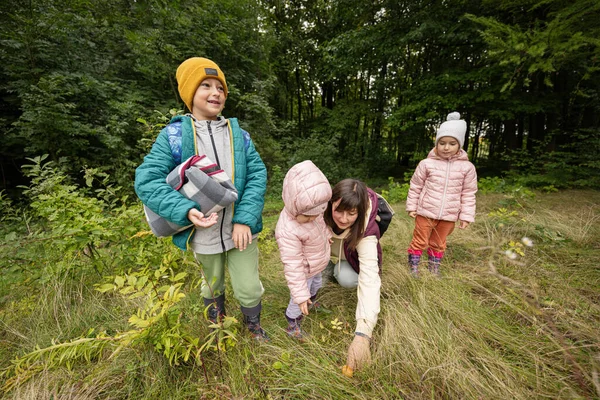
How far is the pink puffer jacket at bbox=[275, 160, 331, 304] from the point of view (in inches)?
54.2

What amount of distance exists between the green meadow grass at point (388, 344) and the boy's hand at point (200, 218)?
63 centimetres

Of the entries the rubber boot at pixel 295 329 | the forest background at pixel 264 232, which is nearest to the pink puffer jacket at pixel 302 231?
the rubber boot at pixel 295 329

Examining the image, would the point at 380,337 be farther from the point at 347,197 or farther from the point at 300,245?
the point at 347,197

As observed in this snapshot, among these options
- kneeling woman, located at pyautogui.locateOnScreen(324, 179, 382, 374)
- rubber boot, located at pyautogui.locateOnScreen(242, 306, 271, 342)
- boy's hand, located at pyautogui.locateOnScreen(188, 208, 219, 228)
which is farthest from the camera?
rubber boot, located at pyautogui.locateOnScreen(242, 306, 271, 342)

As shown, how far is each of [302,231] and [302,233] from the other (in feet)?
0.04

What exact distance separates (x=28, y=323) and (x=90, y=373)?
1.00m

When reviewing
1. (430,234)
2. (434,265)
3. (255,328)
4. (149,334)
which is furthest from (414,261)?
(149,334)

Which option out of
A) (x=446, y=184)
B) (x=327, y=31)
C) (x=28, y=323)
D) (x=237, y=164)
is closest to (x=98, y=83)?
(x=28, y=323)

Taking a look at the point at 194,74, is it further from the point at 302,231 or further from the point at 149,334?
the point at 149,334

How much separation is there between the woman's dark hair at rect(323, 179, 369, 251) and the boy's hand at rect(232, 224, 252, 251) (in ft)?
2.05

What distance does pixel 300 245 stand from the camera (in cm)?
158

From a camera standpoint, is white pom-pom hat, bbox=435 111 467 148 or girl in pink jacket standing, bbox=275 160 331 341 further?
white pom-pom hat, bbox=435 111 467 148

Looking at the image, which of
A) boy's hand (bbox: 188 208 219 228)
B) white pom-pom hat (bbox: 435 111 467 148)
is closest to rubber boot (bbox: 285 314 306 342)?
boy's hand (bbox: 188 208 219 228)

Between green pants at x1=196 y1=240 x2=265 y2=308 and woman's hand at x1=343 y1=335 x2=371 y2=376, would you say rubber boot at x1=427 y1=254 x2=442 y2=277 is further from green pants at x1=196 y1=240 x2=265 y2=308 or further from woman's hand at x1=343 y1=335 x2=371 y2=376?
green pants at x1=196 y1=240 x2=265 y2=308
